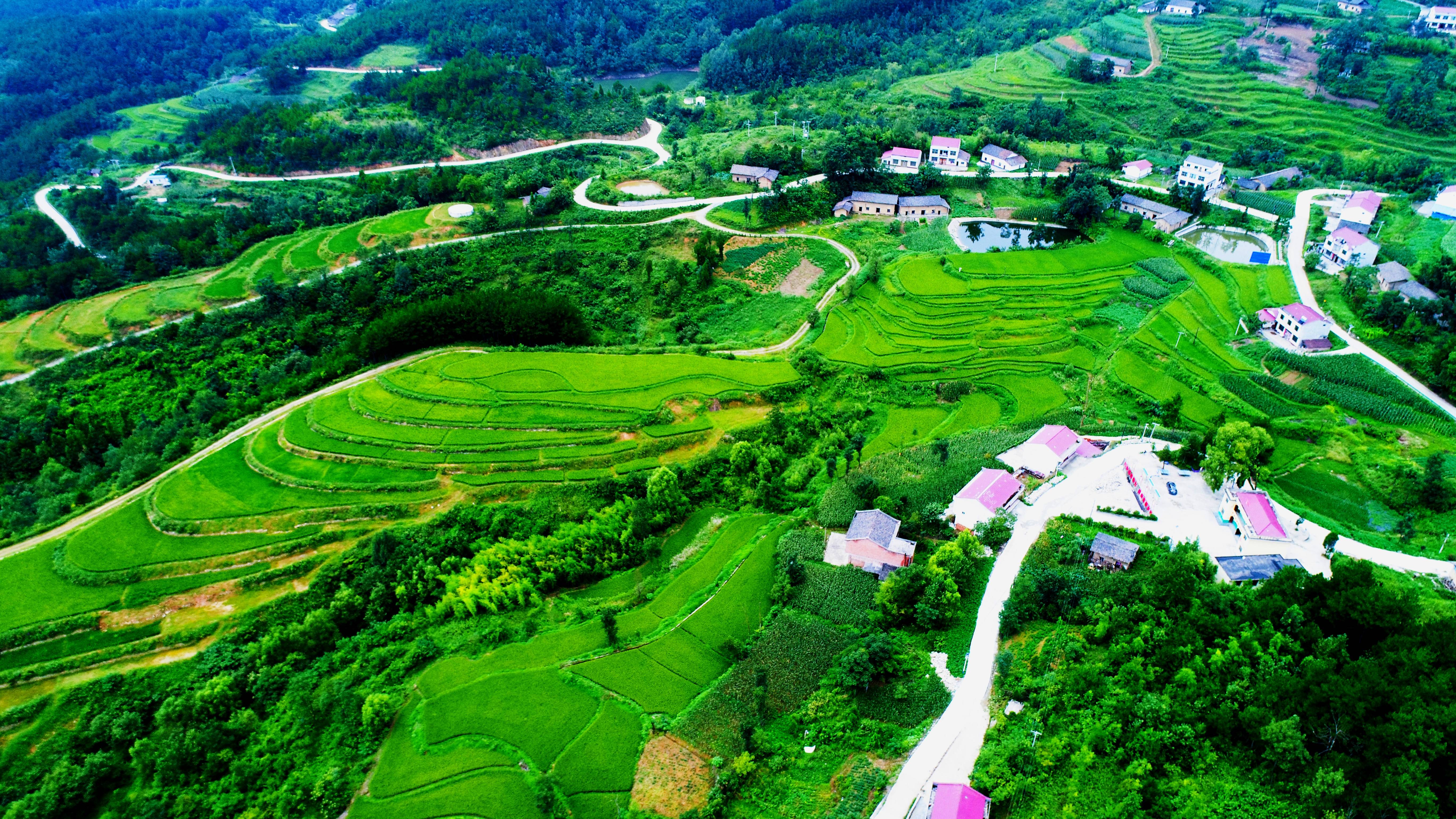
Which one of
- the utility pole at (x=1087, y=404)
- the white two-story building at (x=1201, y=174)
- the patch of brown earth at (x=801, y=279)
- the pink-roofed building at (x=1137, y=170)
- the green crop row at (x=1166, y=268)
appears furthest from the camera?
the pink-roofed building at (x=1137, y=170)

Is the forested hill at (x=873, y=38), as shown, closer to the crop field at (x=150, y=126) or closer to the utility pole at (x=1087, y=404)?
the crop field at (x=150, y=126)

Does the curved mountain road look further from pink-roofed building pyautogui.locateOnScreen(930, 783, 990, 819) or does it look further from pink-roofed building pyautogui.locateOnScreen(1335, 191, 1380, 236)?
pink-roofed building pyautogui.locateOnScreen(1335, 191, 1380, 236)

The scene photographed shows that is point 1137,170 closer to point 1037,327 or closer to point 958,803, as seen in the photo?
point 1037,327

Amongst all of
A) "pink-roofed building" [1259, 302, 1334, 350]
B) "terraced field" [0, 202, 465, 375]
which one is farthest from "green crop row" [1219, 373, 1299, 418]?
"terraced field" [0, 202, 465, 375]

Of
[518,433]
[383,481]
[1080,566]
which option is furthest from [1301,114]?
[383,481]

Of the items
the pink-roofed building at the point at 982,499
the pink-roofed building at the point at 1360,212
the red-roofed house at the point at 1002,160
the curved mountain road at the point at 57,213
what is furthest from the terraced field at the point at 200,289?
the pink-roofed building at the point at 1360,212

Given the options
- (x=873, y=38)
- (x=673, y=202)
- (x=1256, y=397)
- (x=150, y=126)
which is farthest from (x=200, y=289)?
(x=873, y=38)
